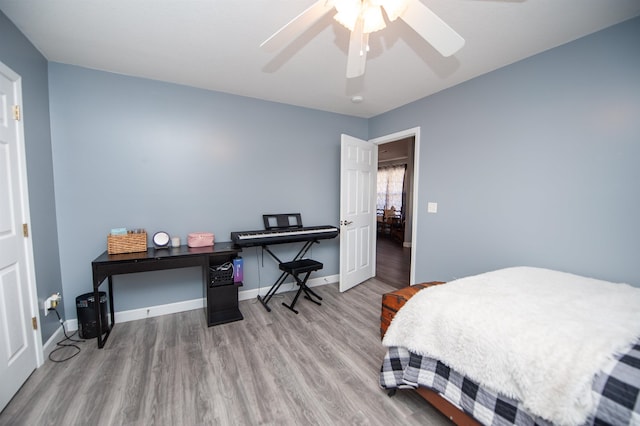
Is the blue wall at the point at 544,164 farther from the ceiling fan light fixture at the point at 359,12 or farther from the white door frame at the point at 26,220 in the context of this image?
the white door frame at the point at 26,220

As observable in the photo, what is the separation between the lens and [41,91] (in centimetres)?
211

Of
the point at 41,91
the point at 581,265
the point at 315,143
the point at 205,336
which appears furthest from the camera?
the point at 315,143

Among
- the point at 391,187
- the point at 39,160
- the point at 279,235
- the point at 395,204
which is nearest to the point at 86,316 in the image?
the point at 39,160

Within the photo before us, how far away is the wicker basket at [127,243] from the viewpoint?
2.34 m

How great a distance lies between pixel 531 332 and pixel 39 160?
3468 mm

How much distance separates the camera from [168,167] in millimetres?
2695

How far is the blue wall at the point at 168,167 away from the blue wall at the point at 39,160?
0.38 feet

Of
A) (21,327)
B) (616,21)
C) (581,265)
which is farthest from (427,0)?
(21,327)

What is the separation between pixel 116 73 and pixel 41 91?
0.60m

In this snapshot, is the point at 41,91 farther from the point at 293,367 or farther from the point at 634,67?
the point at 634,67

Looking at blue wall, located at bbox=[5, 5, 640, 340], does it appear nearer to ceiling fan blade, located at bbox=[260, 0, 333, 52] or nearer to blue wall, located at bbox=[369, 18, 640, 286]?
blue wall, located at bbox=[369, 18, 640, 286]

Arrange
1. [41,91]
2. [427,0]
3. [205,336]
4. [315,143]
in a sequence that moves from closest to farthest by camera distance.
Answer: [427,0] < [41,91] < [205,336] < [315,143]

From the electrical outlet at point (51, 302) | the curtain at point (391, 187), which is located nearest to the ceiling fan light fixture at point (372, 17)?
the electrical outlet at point (51, 302)

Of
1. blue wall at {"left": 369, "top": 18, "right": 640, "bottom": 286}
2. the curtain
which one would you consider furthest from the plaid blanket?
the curtain
